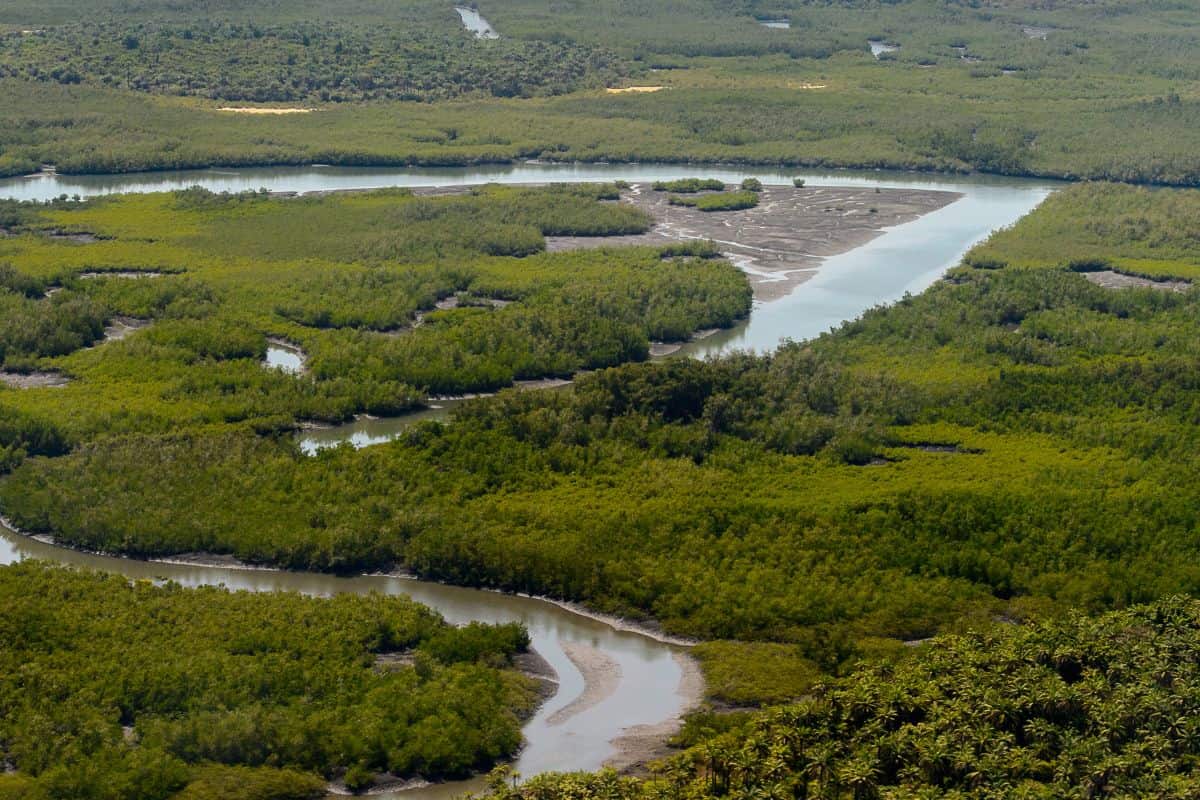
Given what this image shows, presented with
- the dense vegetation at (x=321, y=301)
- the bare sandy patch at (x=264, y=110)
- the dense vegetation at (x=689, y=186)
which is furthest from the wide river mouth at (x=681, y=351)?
the bare sandy patch at (x=264, y=110)

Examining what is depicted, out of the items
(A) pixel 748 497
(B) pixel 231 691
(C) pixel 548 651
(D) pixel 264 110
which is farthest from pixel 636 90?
(B) pixel 231 691

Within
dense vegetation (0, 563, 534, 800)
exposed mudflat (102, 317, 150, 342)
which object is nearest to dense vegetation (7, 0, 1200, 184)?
exposed mudflat (102, 317, 150, 342)

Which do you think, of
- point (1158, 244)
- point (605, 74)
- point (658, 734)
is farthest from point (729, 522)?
point (605, 74)

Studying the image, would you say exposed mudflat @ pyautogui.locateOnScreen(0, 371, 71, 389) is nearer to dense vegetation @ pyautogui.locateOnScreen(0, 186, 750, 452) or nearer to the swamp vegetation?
dense vegetation @ pyautogui.locateOnScreen(0, 186, 750, 452)

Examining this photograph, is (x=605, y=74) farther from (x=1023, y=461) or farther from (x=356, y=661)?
(x=356, y=661)

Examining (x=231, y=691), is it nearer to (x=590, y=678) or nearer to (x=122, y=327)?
(x=590, y=678)

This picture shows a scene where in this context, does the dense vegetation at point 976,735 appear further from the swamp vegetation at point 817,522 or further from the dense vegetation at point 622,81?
the dense vegetation at point 622,81
